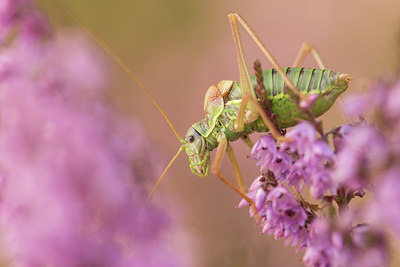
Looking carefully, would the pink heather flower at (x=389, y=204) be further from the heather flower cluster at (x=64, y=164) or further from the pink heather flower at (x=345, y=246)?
the heather flower cluster at (x=64, y=164)

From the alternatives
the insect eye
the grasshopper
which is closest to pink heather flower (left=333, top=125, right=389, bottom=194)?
the grasshopper

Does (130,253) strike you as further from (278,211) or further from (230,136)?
(230,136)

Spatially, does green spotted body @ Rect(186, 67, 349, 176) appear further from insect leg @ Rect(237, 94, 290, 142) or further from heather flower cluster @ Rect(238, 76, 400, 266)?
heather flower cluster @ Rect(238, 76, 400, 266)

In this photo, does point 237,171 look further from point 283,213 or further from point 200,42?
point 200,42

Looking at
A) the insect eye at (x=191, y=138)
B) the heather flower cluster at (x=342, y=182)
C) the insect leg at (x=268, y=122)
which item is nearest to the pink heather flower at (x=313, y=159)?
the heather flower cluster at (x=342, y=182)

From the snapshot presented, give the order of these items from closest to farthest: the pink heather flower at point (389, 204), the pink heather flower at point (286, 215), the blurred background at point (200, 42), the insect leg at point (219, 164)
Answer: the pink heather flower at point (389, 204) → the pink heather flower at point (286, 215) → the insect leg at point (219, 164) → the blurred background at point (200, 42)

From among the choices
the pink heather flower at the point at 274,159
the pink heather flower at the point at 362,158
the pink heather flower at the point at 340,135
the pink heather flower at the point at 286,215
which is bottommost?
the pink heather flower at the point at 362,158
